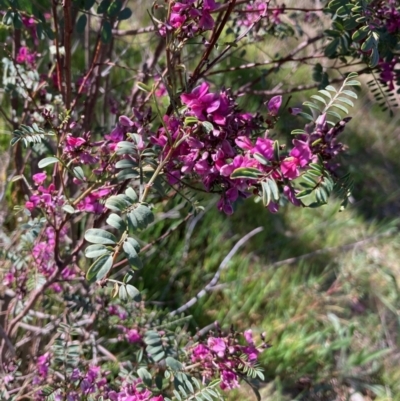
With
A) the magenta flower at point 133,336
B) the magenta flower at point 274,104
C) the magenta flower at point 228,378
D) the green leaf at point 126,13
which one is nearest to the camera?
the magenta flower at point 274,104

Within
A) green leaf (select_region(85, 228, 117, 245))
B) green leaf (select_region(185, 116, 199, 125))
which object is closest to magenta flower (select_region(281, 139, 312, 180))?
green leaf (select_region(185, 116, 199, 125))

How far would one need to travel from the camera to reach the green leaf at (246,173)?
56 cm

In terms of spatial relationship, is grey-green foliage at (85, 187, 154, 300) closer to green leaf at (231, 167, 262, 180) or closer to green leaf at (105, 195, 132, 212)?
green leaf at (105, 195, 132, 212)

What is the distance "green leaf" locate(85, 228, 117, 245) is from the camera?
0.60 metres

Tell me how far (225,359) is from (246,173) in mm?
411

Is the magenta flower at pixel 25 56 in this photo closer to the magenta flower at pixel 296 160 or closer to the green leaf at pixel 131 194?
the green leaf at pixel 131 194

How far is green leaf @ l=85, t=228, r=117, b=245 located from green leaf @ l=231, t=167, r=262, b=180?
175mm

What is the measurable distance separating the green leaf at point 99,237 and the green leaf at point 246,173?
6.9 inches

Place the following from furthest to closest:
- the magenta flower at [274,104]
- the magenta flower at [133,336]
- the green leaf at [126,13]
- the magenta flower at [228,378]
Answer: the magenta flower at [133,336] < the green leaf at [126,13] < the magenta flower at [228,378] < the magenta flower at [274,104]

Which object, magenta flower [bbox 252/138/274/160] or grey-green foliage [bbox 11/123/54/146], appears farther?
grey-green foliage [bbox 11/123/54/146]

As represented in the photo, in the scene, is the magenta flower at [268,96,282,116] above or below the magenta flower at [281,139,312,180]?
above

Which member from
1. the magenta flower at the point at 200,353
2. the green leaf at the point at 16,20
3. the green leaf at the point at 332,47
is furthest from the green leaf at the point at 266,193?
the green leaf at the point at 16,20

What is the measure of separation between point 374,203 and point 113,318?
1.75 metres

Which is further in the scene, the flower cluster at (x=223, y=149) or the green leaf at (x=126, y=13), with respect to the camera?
the green leaf at (x=126, y=13)
